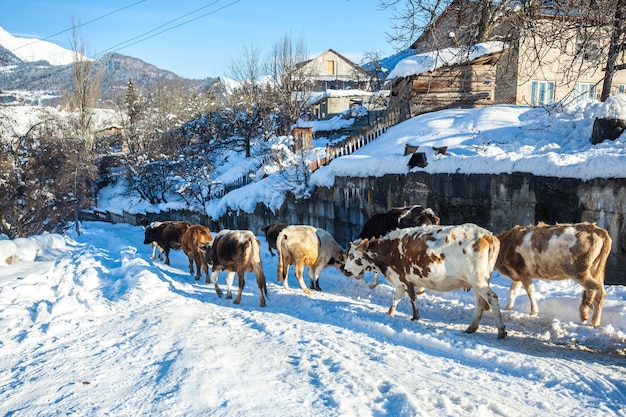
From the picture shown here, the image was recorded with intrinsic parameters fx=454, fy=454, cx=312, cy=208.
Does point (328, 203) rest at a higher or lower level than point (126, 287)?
higher

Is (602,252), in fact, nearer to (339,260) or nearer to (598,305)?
(598,305)

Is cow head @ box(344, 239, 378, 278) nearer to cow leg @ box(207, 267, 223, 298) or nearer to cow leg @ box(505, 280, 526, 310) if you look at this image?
cow leg @ box(505, 280, 526, 310)

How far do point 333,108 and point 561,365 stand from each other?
4163 centimetres

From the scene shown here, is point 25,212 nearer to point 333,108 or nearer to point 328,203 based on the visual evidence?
point 328,203

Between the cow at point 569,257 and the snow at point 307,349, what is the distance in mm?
432

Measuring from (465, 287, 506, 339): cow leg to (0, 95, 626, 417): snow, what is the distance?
0.46 ft

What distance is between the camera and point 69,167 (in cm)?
2767

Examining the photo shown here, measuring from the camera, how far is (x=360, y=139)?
62.4 ft

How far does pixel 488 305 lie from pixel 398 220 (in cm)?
358

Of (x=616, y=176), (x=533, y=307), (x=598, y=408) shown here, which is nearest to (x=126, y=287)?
(x=533, y=307)

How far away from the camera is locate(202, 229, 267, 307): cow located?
837cm

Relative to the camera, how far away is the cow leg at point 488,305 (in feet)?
19.1

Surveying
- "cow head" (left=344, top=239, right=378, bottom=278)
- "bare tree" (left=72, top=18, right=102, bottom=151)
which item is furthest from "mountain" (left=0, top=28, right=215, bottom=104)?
"cow head" (left=344, top=239, right=378, bottom=278)

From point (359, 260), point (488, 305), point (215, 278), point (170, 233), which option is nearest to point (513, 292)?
point (488, 305)
